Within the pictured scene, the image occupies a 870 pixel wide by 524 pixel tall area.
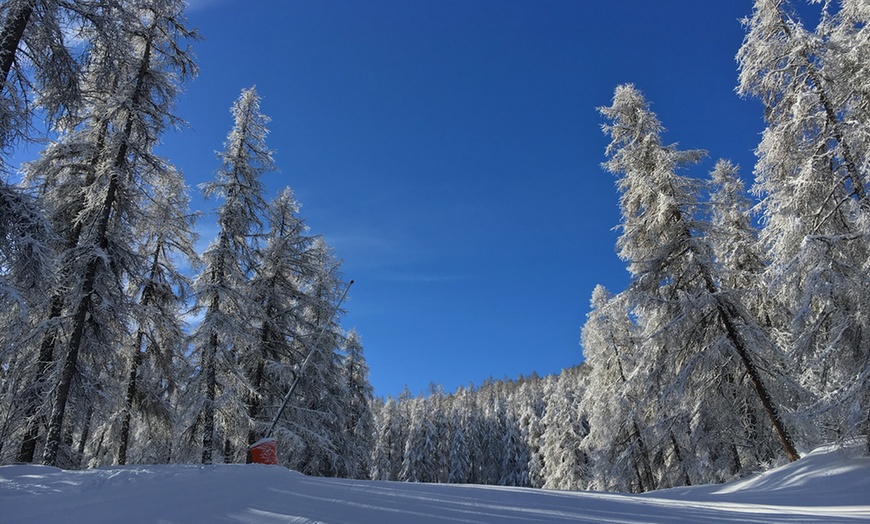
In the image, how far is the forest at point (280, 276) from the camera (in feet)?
28.6

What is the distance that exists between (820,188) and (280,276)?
56.1 feet

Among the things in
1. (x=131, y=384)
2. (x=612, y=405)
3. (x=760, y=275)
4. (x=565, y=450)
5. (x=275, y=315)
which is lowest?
(x=565, y=450)

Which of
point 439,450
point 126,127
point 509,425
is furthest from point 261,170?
point 509,425

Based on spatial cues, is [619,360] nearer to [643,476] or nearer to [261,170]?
[643,476]

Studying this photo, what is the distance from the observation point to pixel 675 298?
45.6ft

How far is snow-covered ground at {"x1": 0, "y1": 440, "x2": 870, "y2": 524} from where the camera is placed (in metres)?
4.07

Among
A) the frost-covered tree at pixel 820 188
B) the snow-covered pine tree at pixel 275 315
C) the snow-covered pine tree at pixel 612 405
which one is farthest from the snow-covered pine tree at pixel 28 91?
the snow-covered pine tree at pixel 612 405

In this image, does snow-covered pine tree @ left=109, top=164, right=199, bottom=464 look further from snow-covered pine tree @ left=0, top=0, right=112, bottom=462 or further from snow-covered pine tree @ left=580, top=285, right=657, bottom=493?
snow-covered pine tree @ left=580, top=285, right=657, bottom=493

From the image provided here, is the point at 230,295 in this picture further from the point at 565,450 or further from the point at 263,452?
the point at 565,450

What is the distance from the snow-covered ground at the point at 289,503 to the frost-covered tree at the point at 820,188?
3.17m

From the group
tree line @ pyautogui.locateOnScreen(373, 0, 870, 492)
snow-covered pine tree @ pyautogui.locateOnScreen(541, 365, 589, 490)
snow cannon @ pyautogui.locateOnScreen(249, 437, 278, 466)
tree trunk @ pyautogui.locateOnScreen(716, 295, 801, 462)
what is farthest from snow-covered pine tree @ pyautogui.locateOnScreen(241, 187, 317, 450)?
snow-covered pine tree @ pyautogui.locateOnScreen(541, 365, 589, 490)

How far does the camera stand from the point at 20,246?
6801 mm

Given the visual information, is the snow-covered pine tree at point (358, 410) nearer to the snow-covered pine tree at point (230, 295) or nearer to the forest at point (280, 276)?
the forest at point (280, 276)

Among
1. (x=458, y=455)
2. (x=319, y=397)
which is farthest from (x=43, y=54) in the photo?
(x=458, y=455)
